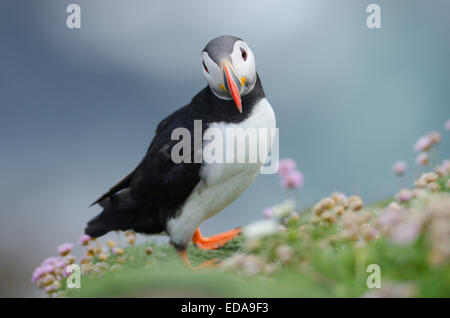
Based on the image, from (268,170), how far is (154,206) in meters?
0.71

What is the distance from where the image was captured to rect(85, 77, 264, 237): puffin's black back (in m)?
2.21

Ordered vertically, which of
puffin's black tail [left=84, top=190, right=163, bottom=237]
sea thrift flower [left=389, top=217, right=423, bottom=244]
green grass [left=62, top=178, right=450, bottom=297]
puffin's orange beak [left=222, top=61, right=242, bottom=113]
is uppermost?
puffin's orange beak [left=222, top=61, right=242, bottom=113]

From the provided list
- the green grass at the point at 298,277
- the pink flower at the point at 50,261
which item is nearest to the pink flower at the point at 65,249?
the pink flower at the point at 50,261

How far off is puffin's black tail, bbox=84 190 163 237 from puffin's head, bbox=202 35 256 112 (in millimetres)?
865

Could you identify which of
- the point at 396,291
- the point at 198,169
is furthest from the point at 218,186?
the point at 396,291

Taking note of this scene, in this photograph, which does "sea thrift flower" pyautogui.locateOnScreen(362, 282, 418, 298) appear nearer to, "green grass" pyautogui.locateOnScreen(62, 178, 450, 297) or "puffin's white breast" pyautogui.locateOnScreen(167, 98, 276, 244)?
"green grass" pyautogui.locateOnScreen(62, 178, 450, 297)

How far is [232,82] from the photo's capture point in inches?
76.2

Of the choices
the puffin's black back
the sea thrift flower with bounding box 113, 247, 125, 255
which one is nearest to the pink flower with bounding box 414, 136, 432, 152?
the puffin's black back

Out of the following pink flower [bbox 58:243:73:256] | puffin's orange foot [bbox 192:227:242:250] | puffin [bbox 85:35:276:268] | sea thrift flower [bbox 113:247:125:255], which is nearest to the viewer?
puffin [bbox 85:35:276:268]

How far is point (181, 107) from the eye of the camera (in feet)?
8.74

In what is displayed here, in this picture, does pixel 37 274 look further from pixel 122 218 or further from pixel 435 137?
pixel 435 137

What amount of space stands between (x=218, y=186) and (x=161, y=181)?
32cm

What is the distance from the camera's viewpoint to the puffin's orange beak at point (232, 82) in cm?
193
